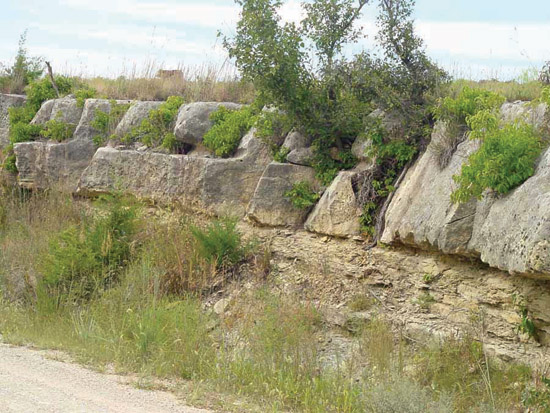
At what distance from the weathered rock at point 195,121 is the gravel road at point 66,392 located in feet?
20.5

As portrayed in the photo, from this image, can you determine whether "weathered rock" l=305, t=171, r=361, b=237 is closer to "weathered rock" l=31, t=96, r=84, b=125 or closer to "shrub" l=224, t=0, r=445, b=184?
"shrub" l=224, t=0, r=445, b=184

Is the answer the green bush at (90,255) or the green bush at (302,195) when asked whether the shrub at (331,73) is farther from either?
the green bush at (90,255)

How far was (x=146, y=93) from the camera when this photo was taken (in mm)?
17109

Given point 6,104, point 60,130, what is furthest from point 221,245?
point 6,104

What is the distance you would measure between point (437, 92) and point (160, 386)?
5.86 metres

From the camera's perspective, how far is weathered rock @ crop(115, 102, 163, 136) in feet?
52.1

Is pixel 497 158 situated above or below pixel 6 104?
above

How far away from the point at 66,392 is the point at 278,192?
5.73 m

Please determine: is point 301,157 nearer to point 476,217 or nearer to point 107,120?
point 476,217

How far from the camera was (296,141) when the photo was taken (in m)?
12.8

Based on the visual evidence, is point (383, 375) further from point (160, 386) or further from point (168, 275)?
point (168, 275)

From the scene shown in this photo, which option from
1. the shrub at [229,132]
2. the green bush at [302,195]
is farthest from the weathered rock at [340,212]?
A: the shrub at [229,132]

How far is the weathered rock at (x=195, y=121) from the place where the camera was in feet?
47.4

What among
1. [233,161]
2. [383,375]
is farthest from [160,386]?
[233,161]
